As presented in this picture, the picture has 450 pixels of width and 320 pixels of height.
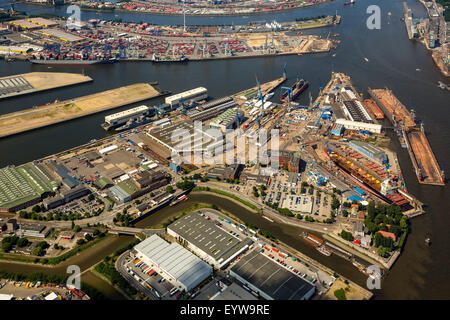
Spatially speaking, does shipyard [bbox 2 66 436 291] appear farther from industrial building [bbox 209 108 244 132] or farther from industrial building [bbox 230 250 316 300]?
industrial building [bbox 230 250 316 300]

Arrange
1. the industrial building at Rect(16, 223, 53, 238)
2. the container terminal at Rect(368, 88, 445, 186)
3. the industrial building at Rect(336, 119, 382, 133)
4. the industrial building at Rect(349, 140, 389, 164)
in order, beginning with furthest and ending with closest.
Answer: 1. the industrial building at Rect(336, 119, 382, 133)
2. the industrial building at Rect(349, 140, 389, 164)
3. the container terminal at Rect(368, 88, 445, 186)
4. the industrial building at Rect(16, 223, 53, 238)

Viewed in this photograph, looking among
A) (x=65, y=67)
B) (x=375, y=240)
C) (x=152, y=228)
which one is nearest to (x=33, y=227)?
(x=152, y=228)

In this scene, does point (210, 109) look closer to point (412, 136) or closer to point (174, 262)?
point (412, 136)

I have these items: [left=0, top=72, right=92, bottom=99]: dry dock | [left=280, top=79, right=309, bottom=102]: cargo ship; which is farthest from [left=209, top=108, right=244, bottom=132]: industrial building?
[left=0, top=72, right=92, bottom=99]: dry dock

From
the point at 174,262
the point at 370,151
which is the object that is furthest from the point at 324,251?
the point at 370,151

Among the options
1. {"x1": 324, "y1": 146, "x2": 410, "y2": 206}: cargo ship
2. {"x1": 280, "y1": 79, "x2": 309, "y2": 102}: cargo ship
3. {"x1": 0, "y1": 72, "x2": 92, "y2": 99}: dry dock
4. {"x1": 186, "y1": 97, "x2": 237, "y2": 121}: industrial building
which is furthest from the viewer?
{"x1": 0, "y1": 72, "x2": 92, "y2": 99}: dry dock

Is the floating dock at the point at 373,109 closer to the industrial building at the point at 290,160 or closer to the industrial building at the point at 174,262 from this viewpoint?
the industrial building at the point at 290,160
